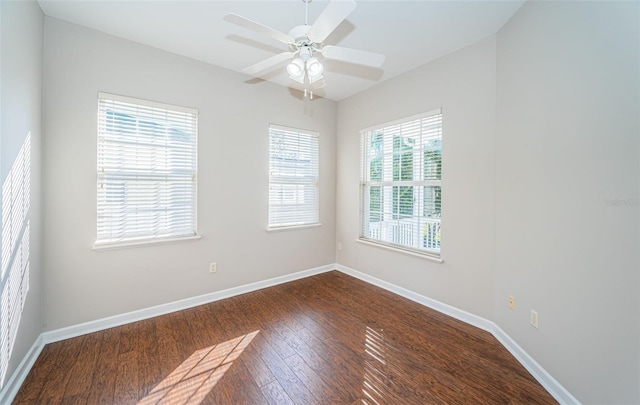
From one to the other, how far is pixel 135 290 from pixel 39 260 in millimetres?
780

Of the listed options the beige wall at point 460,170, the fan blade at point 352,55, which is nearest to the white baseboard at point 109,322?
the beige wall at point 460,170

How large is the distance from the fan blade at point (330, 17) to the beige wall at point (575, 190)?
4.63ft

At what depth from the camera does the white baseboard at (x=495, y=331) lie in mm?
1689

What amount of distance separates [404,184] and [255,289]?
93.6 inches

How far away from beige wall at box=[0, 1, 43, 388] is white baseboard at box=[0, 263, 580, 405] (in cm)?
10

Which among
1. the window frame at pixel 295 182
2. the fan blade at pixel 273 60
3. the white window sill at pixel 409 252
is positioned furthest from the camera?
the window frame at pixel 295 182

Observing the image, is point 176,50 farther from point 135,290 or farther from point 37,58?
point 135,290

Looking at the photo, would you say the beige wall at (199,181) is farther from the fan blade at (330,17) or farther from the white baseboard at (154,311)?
the fan blade at (330,17)

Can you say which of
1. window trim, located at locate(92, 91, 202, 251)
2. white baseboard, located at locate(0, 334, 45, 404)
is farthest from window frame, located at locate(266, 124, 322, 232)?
white baseboard, located at locate(0, 334, 45, 404)

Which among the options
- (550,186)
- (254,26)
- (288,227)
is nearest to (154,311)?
(288,227)

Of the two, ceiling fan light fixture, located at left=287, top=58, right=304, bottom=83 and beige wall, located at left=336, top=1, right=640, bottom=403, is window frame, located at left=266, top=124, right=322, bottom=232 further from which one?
ceiling fan light fixture, located at left=287, top=58, right=304, bottom=83

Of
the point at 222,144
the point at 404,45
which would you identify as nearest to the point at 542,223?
the point at 404,45

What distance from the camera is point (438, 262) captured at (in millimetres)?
2900

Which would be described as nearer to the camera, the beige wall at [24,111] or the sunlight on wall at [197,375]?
the beige wall at [24,111]
